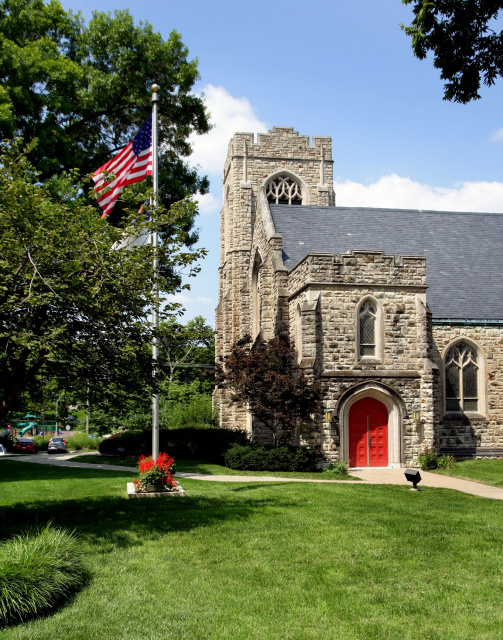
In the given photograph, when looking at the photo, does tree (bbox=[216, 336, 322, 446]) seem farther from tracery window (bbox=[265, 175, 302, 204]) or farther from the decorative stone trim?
tracery window (bbox=[265, 175, 302, 204])

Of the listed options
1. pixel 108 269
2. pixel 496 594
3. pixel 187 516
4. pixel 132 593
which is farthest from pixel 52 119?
pixel 496 594

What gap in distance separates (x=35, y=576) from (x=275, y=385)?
14.2 m

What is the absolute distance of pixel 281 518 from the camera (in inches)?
421

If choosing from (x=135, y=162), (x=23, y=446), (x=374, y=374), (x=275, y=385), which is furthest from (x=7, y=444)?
(x=135, y=162)

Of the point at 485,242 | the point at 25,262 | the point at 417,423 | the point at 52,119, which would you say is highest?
the point at 52,119

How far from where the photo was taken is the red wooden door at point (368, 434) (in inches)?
853

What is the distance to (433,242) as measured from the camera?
27891mm

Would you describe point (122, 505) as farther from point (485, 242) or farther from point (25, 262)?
point (485, 242)

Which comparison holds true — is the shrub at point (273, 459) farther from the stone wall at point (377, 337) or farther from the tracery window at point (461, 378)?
the tracery window at point (461, 378)

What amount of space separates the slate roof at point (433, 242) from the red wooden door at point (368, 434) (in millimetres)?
4899

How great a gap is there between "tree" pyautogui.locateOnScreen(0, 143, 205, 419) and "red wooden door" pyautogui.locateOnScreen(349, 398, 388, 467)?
12.4 metres

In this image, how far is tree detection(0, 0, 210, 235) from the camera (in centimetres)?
1984

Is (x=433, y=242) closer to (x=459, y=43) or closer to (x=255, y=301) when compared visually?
(x=255, y=301)

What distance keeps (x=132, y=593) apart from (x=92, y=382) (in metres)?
4.22
